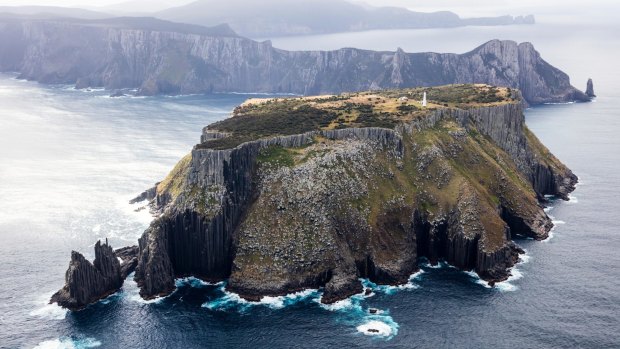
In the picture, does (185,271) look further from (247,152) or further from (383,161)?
(383,161)

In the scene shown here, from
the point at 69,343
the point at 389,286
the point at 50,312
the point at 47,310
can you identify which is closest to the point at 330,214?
the point at 389,286

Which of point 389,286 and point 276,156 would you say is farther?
point 276,156

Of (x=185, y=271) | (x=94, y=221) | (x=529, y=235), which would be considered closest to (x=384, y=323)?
(x=185, y=271)

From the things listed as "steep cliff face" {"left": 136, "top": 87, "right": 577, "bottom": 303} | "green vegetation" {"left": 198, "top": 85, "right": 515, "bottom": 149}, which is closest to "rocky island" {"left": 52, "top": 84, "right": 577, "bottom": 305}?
"steep cliff face" {"left": 136, "top": 87, "right": 577, "bottom": 303}

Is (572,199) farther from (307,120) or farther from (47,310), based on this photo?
(47,310)

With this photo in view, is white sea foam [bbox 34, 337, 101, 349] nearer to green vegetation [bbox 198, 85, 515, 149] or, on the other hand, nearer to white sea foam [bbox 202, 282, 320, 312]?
white sea foam [bbox 202, 282, 320, 312]

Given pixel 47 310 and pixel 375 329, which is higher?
pixel 375 329
